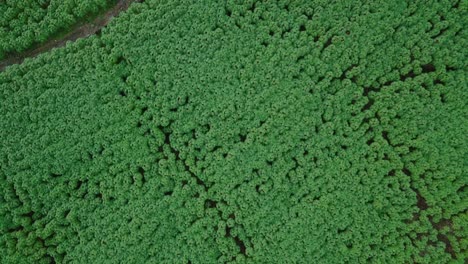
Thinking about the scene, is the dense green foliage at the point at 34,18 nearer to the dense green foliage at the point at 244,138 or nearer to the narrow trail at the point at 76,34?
the narrow trail at the point at 76,34

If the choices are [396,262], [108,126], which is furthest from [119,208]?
[396,262]

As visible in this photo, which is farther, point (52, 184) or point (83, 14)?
point (83, 14)

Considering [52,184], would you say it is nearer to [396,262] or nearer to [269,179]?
[269,179]

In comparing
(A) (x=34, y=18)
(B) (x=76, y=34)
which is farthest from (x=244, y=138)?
(A) (x=34, y=18)

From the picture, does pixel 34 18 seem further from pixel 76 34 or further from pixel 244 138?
pixel 244 138

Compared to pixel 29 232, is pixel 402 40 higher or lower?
higher

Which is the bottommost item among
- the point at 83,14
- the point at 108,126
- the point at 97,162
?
the point at 97,162
